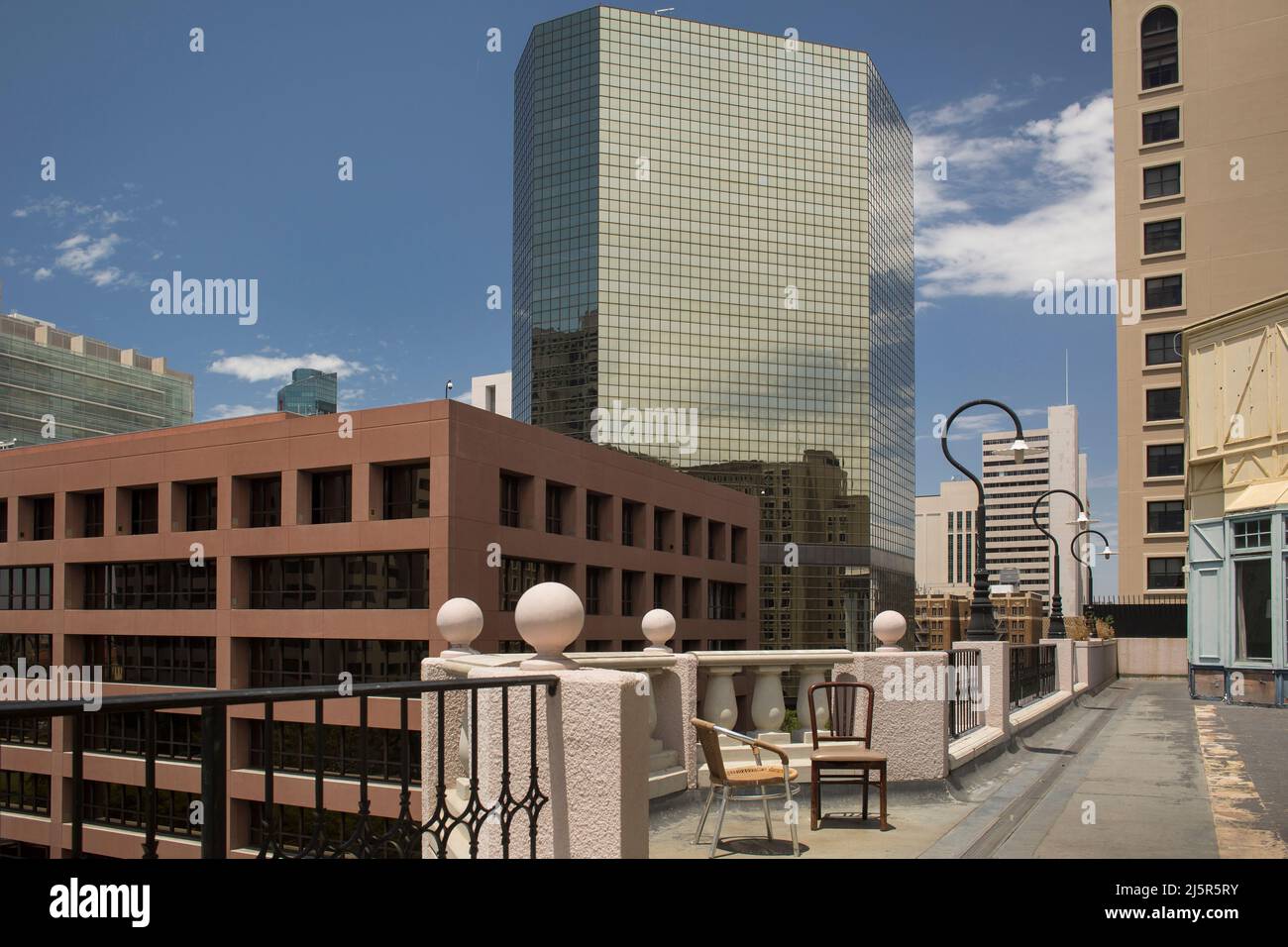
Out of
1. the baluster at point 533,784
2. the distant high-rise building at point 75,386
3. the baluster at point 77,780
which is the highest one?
the distant high-rise building at point 75,386

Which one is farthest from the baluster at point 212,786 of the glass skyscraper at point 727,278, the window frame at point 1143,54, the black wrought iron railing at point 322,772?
the glass skyscraper at point 727,278

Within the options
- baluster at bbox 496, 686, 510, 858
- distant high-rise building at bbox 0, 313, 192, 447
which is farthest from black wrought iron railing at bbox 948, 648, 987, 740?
distant high-rise building at bbox 0, 313, 192, 447

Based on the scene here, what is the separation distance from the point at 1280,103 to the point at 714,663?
5706cm

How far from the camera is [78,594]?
47000 mm

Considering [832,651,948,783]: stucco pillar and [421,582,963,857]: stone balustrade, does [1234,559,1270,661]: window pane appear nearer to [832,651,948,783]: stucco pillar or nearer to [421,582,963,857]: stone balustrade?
[421,582,963,857]: stone balustrade

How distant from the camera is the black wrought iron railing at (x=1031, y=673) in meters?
16.9

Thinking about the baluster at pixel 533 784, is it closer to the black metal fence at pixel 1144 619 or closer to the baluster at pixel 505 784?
the baluster at pixel 505 784

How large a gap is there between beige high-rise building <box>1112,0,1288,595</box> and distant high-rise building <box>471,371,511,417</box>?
104984 millimetres

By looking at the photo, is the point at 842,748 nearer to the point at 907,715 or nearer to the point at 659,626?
the point at 907,715

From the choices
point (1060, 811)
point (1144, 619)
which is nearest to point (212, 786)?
point (1060, 811)

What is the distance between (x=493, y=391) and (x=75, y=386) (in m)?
64.1

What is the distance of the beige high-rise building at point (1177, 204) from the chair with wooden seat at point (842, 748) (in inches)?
1986

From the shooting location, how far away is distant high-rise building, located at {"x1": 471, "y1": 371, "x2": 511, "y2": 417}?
151000 mm
